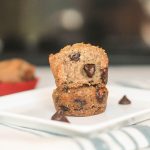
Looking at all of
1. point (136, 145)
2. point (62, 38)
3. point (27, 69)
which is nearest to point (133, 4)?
point (62, 38)

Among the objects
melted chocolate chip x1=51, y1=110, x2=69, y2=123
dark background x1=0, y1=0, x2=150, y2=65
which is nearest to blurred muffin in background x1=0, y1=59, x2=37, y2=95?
melted chocolate chip x1=51, y1=110, x2=69, y2=123

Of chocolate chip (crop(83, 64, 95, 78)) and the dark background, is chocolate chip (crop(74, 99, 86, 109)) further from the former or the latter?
the dark background

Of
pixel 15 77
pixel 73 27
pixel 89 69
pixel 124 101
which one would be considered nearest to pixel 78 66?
pixel 89 69

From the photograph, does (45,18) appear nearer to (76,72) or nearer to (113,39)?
(113,39)

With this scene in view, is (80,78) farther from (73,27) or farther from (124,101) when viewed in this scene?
(73,27)

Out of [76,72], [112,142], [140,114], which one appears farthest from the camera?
[76,72]
